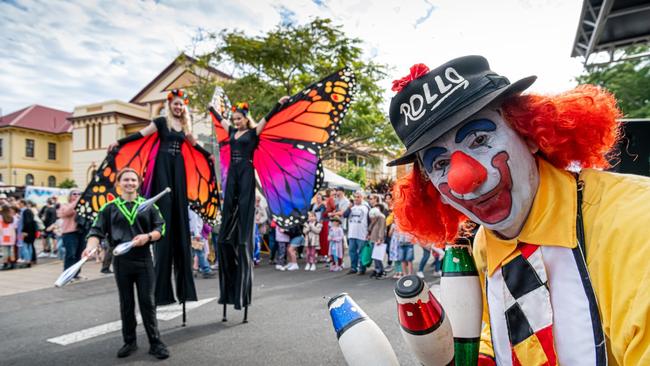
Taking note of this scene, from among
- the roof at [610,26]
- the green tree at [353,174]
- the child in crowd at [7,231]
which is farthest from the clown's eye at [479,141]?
the green tree at [353,174]

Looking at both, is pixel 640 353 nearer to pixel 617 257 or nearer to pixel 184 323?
pixel 617 257

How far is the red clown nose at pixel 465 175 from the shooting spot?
120 centimetres

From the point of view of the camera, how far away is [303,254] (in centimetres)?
1202

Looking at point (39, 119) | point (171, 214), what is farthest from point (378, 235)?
point (39, 119)

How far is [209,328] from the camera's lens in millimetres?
4469

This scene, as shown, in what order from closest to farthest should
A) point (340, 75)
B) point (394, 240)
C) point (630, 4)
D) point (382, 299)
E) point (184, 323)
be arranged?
point (340, 75), point (184, 323), point (382, 299), point (630, 4), point (394, 240)

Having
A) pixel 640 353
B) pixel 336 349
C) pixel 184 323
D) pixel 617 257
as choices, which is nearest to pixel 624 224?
pixel 617 257

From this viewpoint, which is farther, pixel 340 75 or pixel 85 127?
pixel 85 127

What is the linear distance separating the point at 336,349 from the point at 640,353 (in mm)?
3093

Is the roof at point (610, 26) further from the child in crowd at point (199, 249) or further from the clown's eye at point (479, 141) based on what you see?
the child in crowd at point (199, 249)

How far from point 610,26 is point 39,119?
4902cm

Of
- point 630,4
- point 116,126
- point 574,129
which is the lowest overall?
point 574,129

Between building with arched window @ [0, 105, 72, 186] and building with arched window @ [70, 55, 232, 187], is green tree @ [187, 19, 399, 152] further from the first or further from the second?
building with arched window @ [0, 105, 72, 186]

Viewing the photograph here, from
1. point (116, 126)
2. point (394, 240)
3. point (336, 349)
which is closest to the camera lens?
point (336, 349)
